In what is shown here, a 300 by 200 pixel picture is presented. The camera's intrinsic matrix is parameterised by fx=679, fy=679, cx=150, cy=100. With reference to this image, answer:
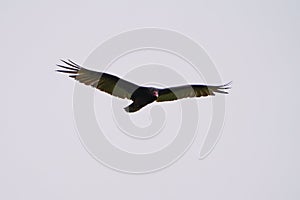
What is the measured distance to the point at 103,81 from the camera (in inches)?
760

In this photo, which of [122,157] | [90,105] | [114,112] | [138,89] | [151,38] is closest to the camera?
[138,89]

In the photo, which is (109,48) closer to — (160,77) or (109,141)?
(160,77)

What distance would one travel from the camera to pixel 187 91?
20.4 m

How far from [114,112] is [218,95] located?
12.1 ft

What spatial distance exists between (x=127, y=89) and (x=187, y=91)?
2.00 m

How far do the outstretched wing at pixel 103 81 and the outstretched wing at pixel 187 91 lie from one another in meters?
1.00

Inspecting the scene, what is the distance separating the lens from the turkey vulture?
1902 centimetres

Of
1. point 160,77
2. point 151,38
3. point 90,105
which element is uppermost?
point 151,38

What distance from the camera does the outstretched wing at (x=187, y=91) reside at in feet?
65.1

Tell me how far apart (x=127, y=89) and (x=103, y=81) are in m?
0.73

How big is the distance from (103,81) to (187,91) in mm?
2688

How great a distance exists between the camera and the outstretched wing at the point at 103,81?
746 inches

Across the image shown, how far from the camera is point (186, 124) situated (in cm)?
2634

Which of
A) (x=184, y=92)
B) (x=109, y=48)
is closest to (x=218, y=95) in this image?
(x=184, y=92)
